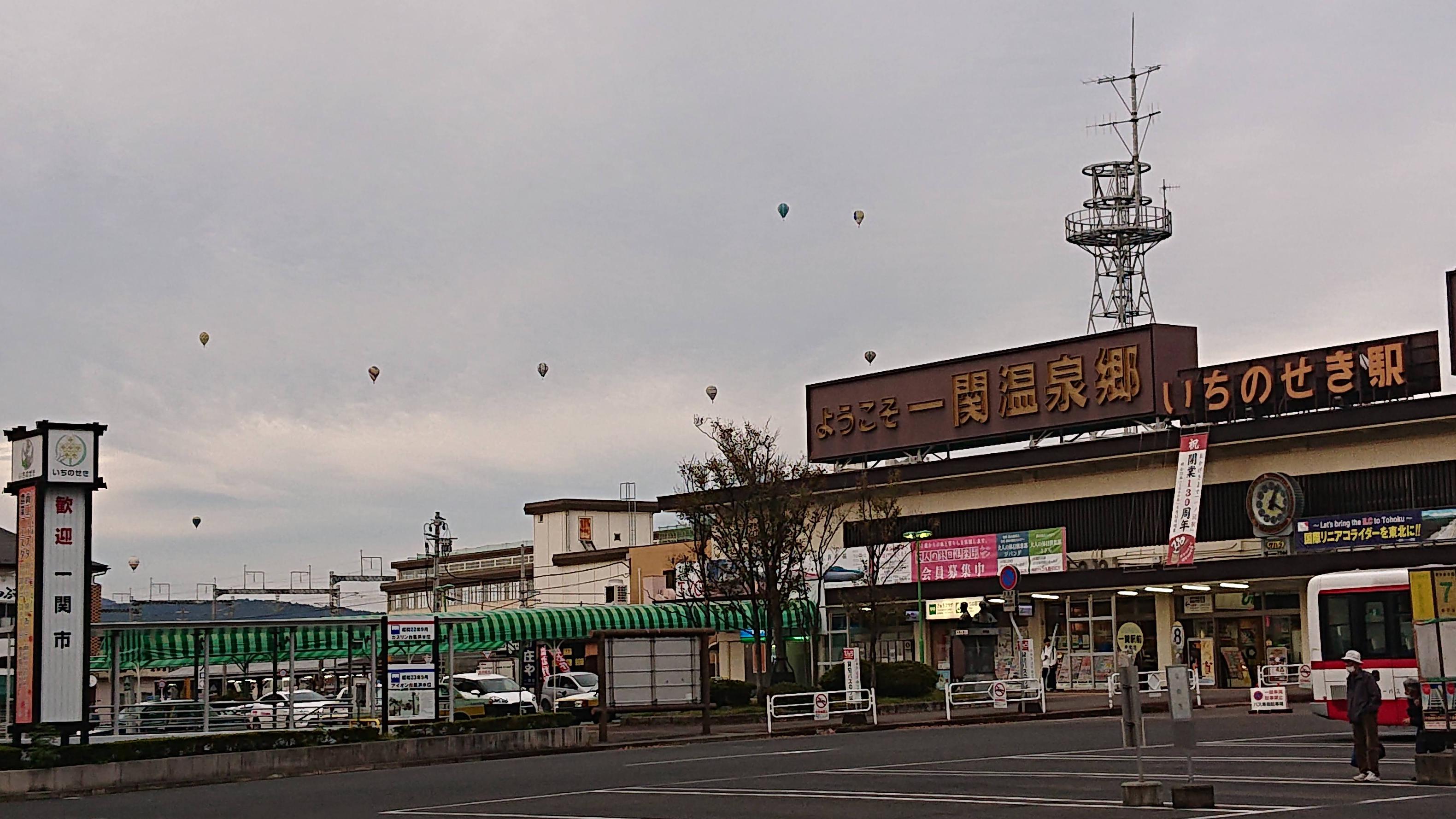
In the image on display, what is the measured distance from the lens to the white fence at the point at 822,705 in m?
36.3

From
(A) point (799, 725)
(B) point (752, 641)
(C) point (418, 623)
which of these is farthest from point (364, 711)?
(B) point (752, 641)

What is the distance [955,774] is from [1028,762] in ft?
6.88

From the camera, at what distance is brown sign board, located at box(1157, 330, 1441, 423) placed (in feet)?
148

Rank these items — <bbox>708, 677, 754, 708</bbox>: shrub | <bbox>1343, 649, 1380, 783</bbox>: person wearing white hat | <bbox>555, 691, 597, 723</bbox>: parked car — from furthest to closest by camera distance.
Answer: <bbox>708, 677, 754, 708</bbox>: shrub → <bbox>555, 691, 597, 723</bbox>: parked car → <bbox>1343, 649, 1380, 783</bbox>: person wearing white hat

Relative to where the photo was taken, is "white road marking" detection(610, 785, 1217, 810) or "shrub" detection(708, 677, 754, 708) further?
"shrub" detection(708, 677, 754, 708)

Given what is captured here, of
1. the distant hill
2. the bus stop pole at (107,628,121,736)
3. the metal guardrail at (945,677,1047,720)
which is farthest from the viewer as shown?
the distant hill

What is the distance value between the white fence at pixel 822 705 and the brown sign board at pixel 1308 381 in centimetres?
1479

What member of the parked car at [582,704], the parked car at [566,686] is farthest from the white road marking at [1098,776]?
the parked car at [566,686]

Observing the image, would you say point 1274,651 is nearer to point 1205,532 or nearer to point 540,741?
point 1205,532

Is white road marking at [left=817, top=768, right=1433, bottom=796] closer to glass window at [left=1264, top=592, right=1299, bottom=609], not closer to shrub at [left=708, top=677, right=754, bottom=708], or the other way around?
shrub at [left=708, top=677, right=754, bottom=708]

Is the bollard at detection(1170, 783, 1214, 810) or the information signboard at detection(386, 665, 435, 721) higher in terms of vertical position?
the information signboard at detection(386, 665, 435, 721)

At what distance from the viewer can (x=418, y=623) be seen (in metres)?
33.4

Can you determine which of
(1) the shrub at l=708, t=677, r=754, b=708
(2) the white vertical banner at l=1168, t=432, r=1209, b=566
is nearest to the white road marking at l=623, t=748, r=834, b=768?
(1) the shrub at l=708, t=677, r=754, b=708

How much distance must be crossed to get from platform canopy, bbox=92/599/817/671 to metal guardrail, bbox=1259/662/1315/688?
1348cm
